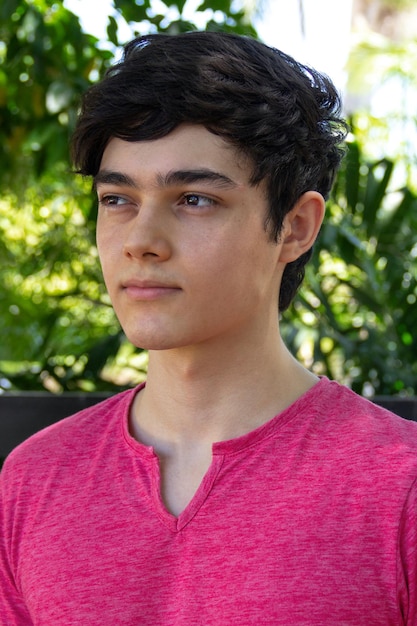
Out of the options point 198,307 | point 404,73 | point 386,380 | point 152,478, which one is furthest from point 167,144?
point 404,73

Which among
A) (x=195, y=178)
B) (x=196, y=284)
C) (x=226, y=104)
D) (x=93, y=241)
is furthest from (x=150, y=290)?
(x=93, y=241)

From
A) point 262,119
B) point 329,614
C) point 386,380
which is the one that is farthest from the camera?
point 386,380

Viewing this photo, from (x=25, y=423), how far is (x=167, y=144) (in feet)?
3.40

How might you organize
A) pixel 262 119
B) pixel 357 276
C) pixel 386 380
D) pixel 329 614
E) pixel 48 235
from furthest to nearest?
pixel 48 235, pixel 357 276, pixel 386 380, pixel 262 119, pixel 329 614

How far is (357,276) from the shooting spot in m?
2.84

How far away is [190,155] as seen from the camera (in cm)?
129

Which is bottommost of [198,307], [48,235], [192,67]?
[198,307]

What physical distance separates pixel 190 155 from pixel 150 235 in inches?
5.0

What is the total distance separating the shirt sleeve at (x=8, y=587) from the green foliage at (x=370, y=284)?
4.12 ft

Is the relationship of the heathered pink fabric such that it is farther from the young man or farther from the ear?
the ear

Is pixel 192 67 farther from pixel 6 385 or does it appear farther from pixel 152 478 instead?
pixel 6 385

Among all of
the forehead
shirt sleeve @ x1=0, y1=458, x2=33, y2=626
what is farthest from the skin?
shirt sleeve @ x1=0, y1=458, x2=33, y2=626

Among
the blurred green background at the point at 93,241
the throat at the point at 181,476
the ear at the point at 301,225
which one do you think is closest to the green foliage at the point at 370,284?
the blurred green background at the point at 93,241

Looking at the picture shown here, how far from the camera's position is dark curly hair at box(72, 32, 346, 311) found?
4.26 ft
